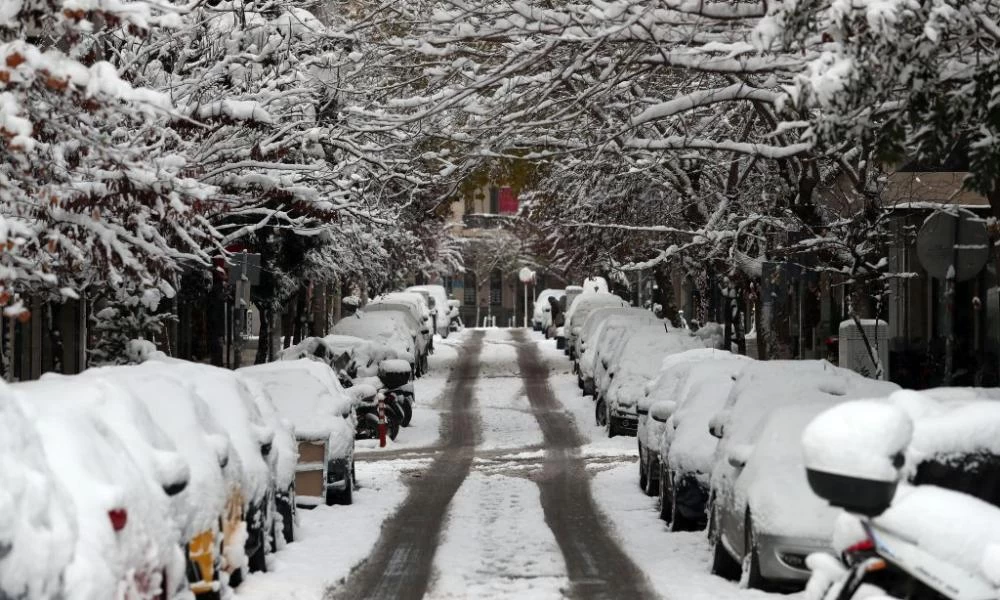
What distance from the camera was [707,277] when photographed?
42344mm

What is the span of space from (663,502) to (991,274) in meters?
16.5

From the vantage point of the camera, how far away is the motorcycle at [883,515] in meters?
5.55

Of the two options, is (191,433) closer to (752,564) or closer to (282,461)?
(752,564)

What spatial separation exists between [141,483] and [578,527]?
28.8 ft

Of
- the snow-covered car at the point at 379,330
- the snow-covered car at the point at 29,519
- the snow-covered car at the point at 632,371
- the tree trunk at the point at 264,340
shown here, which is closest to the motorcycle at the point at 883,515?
the snow-covered car at the point at 29,519

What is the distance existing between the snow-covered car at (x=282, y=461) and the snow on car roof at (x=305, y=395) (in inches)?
71.2

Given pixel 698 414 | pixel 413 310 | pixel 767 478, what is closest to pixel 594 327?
pixel 413 310

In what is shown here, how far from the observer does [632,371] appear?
28.7 metres

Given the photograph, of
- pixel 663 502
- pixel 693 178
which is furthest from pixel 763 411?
pixel 693 178

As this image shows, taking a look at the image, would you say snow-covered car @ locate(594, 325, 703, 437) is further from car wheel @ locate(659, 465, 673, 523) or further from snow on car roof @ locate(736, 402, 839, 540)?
snow on car roof @ locate(736, 402, 839, 540)

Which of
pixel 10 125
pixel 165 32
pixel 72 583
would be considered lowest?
pixel 72 583

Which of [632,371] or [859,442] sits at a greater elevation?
[859,442]

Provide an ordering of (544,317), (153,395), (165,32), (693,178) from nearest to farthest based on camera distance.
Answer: (153,395) < (165,32) < (693,178) < (544,317)

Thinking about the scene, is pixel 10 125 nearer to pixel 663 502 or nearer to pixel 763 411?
pixel 763 411
